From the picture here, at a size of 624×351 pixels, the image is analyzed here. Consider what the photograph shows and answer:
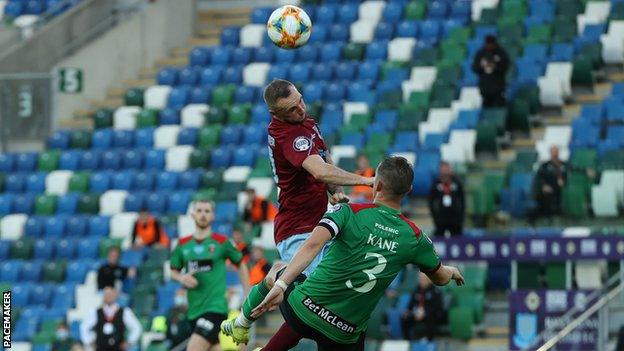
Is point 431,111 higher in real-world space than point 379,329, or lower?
higher

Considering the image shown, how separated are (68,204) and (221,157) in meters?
2.44

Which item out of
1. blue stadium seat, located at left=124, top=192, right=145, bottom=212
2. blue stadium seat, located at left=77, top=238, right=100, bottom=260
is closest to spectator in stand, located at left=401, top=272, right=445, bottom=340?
blue stadium seat, located at left=77, top=238, right=100, bottom=260

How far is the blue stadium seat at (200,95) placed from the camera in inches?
1046

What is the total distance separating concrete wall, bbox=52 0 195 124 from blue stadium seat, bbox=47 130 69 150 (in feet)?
3.22

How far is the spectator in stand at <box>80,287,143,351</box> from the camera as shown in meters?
18.7

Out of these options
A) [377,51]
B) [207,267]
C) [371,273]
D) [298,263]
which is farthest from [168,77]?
[298,263]

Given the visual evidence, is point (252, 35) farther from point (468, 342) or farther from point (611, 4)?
point (468, 342)

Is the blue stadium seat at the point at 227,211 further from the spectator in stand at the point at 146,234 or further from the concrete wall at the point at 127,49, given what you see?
the concrete wall at the point at 127,49

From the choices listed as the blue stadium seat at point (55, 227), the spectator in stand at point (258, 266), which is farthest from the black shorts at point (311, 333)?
the blue stadium seat at point (55, 227)

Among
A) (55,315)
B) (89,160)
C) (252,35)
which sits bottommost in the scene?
(55,315)

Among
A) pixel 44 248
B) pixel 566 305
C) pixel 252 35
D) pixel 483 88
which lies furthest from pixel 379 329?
pixel 252 35

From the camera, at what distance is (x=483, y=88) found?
2297 cm

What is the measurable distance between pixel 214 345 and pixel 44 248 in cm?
959

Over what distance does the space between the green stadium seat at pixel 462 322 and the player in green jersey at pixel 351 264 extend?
9224 mm
